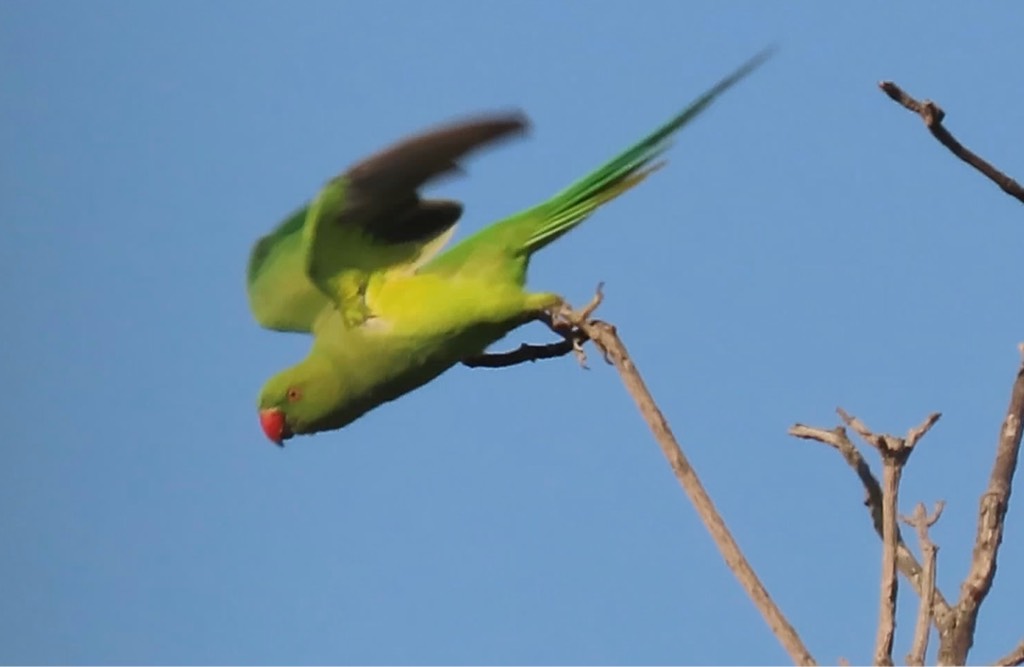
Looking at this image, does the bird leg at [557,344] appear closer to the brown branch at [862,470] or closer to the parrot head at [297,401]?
the parrot head at [297,401]

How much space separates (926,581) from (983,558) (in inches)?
3.8

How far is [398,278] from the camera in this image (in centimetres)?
356

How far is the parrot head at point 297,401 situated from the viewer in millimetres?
3477

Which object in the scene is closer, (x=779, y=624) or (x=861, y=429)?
(x=779, y=624)

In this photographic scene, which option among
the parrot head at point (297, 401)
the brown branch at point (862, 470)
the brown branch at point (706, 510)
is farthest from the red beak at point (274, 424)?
the brown branch at point (862, 470)

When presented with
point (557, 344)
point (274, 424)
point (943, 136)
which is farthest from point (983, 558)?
point (274, 424)

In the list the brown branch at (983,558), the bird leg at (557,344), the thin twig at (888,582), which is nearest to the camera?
the thin twig at (888,582)

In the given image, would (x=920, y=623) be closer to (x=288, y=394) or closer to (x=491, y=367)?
(x=491, y=367)

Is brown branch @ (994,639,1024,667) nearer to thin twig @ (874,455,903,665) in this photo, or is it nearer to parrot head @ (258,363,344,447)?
thin twig @ (874,455,903,665)

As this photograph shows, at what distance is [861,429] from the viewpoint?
188cm

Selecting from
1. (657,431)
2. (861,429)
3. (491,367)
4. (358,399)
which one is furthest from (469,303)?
(861,429)

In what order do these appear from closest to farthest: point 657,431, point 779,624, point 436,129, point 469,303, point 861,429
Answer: point 779,624, point 861,429, point 657,431, point 436,129, point 469,303

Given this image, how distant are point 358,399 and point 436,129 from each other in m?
0.74

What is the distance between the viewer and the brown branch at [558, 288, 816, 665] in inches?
67.7
